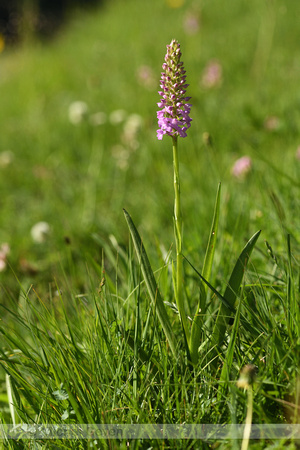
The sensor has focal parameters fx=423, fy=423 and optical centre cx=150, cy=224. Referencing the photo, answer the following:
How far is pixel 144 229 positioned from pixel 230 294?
973 mm

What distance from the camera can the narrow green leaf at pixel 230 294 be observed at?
3.03ft

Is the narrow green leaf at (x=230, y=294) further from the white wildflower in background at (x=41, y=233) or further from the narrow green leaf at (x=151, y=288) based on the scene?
the white wildflower in background at (x=41, y=233)

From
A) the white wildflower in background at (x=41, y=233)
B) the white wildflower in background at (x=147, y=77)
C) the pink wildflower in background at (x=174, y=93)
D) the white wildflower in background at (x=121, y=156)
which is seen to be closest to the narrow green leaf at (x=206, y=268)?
the pink wildflower in background at (x=174, y=93)

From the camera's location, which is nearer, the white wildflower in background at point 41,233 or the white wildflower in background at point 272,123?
the white wildflower in background at point 41,233

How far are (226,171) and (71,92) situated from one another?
3.47 meters

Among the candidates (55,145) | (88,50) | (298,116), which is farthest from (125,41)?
(298,116)

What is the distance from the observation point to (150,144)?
Answer: 3.17 metres

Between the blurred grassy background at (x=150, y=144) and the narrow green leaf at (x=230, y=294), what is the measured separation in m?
0.23

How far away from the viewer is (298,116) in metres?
2.63

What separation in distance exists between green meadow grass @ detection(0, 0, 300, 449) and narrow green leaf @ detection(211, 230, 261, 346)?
0.05 feet

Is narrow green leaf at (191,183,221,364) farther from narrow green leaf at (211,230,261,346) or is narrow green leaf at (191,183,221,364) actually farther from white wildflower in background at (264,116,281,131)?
white wildflower in background at (264,116,281,131)

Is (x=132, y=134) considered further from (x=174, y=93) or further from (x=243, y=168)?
(x=174, y=93)

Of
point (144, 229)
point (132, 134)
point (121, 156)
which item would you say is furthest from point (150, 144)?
point (144, 229)

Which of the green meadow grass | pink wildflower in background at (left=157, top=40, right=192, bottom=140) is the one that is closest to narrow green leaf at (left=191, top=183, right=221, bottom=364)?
the green meadow grass
